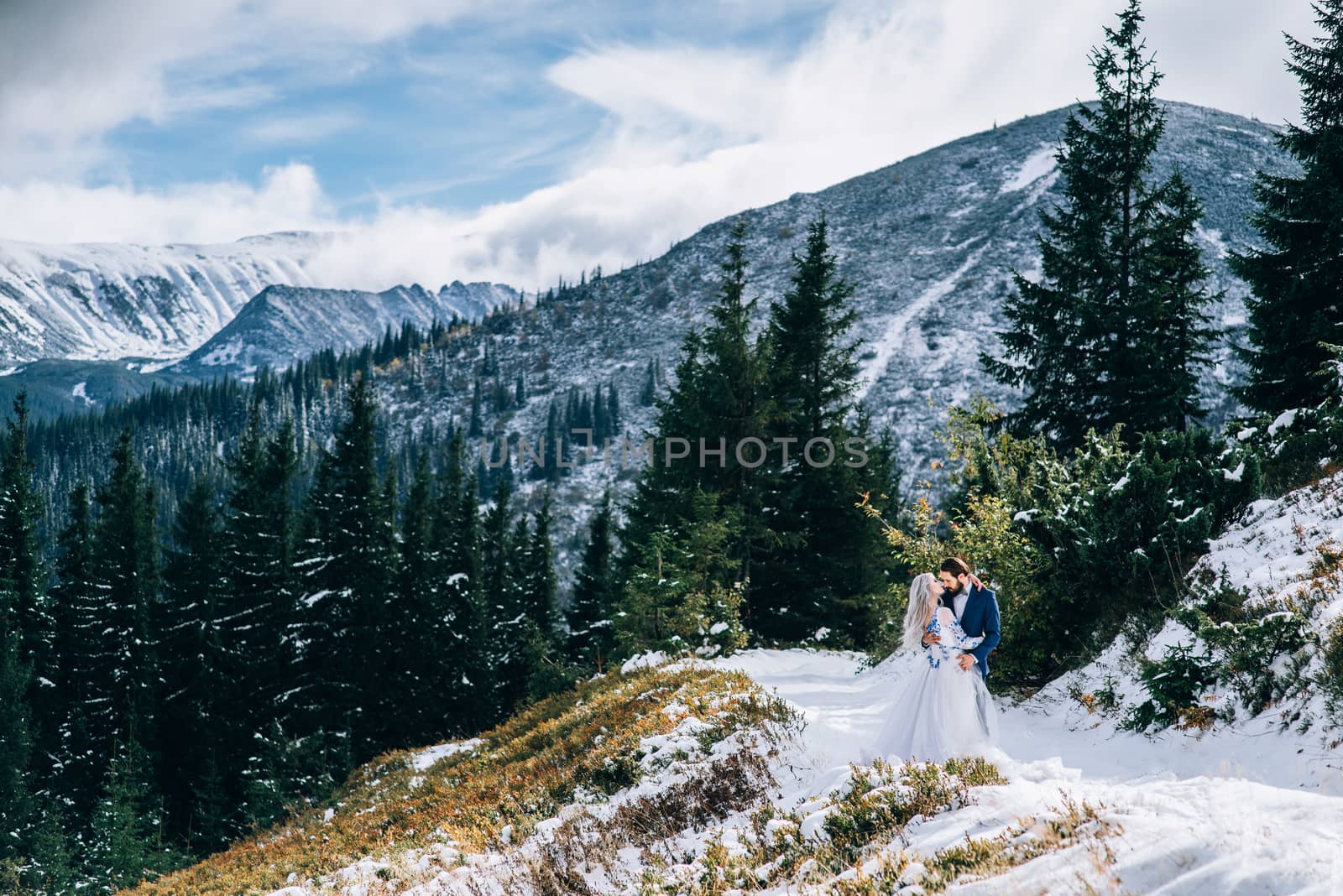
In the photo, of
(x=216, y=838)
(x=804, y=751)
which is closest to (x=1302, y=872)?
(x=804, y=751)

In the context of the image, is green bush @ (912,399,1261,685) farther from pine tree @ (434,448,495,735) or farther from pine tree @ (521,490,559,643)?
pine tree @ (521,490,559,643)

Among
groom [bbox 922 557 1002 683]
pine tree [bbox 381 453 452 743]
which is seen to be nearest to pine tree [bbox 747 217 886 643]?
groom [bbox 922 557 1002 683]

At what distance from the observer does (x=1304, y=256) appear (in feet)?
56.7

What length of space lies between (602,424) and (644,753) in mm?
151181

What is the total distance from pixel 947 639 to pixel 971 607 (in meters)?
0.46

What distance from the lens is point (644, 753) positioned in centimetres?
1025

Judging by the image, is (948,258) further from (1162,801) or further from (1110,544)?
(1162,801)

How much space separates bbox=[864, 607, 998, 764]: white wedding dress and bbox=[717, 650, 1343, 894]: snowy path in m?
0.67

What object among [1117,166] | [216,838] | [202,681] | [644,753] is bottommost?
[216,838]

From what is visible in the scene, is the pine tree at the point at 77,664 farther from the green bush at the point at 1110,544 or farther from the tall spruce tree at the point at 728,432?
the green bush at the point at 1110,544

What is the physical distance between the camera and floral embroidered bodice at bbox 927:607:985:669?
7918 mm

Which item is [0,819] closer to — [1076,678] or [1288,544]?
[1076,678]

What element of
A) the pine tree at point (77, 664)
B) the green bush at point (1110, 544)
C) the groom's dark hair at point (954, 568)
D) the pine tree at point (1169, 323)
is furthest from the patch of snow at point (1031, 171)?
the groom's dark hair at point (954, 568)

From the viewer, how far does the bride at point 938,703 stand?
767 cm
